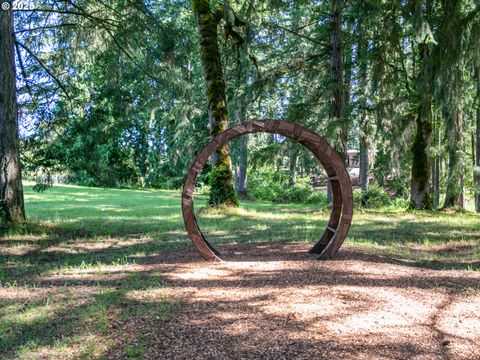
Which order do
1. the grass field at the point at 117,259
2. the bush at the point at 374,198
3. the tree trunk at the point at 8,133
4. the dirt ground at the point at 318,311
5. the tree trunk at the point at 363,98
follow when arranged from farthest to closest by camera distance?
the bush at the point at 374,198 → the tree trunk at the point at 363,98 → the tree trunk at the point at 8,133 → the grass field at the point at 117,259 → the dirt ground at the point at 318,311

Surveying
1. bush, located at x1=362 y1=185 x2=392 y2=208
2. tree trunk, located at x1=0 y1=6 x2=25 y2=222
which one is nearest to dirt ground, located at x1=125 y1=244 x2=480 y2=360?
tree trunk, located at x1=0 y1=6 x2=25 y2=222

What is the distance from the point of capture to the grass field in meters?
3.79

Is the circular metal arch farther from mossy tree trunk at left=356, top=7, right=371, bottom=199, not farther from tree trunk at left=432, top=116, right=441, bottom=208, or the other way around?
tree trunk at left=432, top=116, right=441, bottom=208

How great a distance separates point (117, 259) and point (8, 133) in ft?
13.1

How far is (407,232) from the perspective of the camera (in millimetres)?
9938

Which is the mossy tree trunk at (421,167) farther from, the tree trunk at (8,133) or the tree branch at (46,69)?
the tree trunk at (8,133)

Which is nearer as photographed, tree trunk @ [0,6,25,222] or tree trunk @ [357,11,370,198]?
tree trunk @ [0,6,25,222]

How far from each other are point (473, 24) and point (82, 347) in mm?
6680

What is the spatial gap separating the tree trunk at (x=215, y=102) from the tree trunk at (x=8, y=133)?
5013mm

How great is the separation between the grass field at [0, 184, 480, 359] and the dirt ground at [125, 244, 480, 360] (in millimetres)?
354

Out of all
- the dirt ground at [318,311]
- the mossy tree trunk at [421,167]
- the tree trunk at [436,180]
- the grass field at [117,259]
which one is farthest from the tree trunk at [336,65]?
the tree trunk at [436,180]

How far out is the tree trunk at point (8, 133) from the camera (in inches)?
359

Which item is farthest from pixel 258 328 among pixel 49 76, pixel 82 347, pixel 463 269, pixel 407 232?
pixel 49 76

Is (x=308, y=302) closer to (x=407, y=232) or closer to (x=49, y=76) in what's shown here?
(x=407, y=232)
